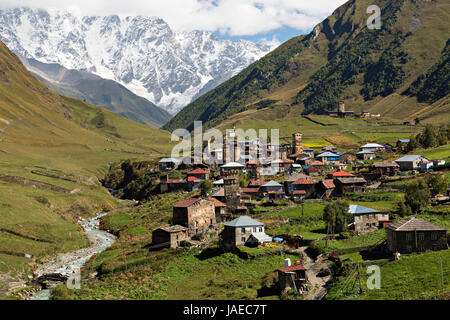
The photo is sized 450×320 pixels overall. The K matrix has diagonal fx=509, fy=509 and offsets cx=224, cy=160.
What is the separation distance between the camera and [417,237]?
44.4 m


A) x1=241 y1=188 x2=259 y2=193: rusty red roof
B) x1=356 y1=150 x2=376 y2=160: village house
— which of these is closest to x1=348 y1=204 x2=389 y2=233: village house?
x1=241 y1=188 x2=259 y2=193: rusty red roof

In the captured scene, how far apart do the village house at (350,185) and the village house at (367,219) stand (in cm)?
1940

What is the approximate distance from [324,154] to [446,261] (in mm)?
78898

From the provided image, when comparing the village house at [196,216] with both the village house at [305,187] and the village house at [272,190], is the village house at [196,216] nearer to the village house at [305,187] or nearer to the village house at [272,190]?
the village house at [272,190]

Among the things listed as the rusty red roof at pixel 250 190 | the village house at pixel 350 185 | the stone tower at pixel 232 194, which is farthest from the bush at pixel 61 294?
the village house at pixel 350 185

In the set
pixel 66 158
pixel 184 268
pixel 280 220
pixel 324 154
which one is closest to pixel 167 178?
pixel 324 154

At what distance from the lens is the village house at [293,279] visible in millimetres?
41963

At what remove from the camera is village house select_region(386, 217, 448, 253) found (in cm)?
4400

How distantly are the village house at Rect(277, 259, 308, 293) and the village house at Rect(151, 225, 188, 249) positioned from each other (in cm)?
2237

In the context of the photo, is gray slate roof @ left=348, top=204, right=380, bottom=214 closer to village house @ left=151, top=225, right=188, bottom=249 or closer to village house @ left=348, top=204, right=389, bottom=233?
village house @ left=348, top=204, right=389, bottom=233

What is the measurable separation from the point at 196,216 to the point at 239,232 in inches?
524

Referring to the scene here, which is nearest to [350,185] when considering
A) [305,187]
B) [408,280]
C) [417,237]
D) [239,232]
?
[305,187]
